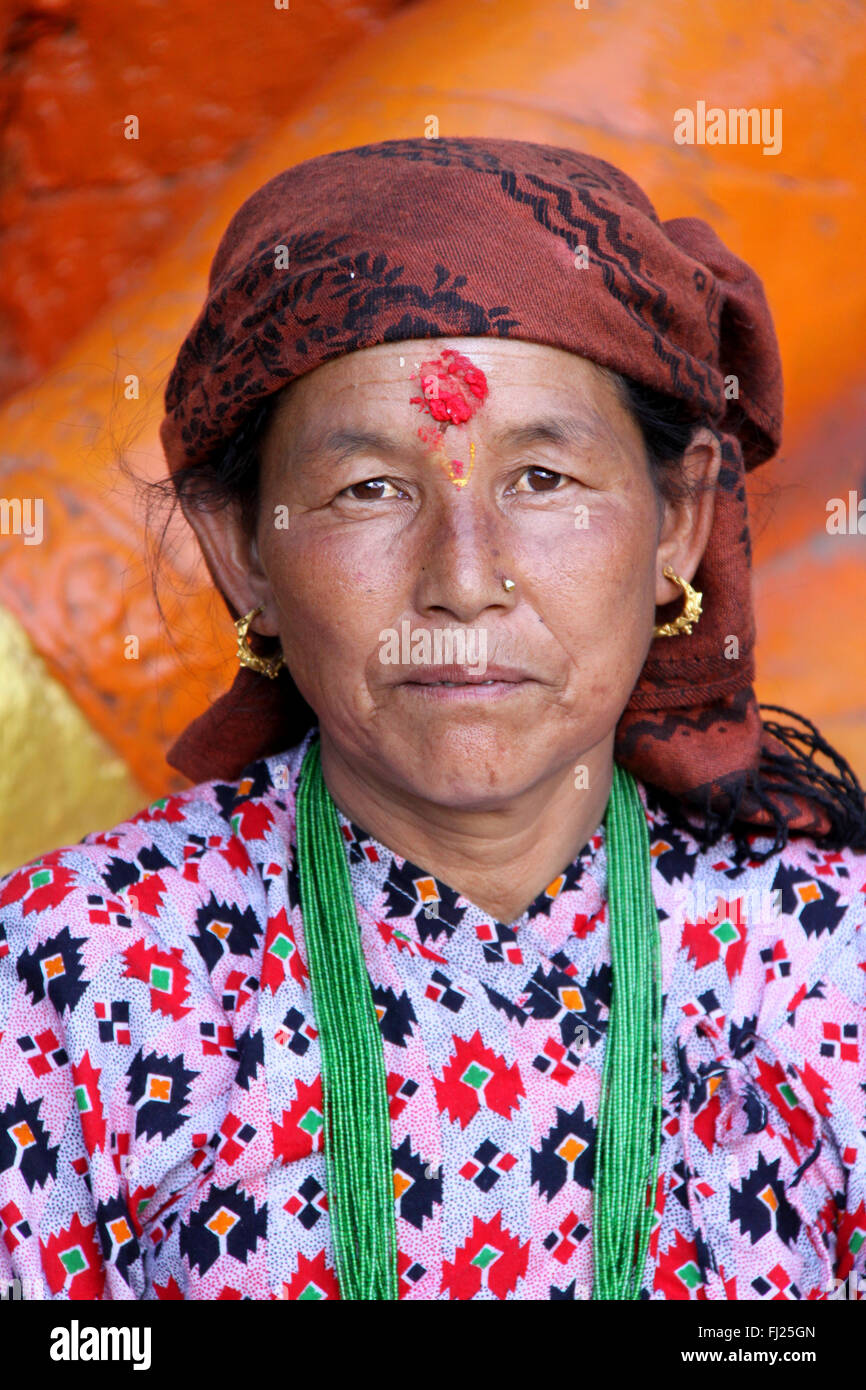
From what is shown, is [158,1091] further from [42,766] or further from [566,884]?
[42,766]

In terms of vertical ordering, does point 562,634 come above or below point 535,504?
below

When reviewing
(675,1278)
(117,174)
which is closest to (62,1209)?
(675,1278)

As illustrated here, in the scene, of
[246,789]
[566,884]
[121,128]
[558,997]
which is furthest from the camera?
[121,128]

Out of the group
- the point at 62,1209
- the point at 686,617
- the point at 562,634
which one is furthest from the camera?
the point at 686,617

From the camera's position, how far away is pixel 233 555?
2.04 m

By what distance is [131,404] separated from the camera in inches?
115

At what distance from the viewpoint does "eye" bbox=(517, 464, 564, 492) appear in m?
1.77

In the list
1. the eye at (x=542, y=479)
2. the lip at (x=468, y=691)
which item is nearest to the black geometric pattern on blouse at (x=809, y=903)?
the lip at (x=468, y=691)

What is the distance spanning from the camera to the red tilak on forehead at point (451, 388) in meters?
1.70

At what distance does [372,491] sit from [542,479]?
8.3 inches

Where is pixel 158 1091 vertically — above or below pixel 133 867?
below

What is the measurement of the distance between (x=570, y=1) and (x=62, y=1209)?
8.30ft

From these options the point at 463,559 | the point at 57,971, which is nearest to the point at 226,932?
the point at 57,971

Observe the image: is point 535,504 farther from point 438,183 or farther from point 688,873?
point 688,873
